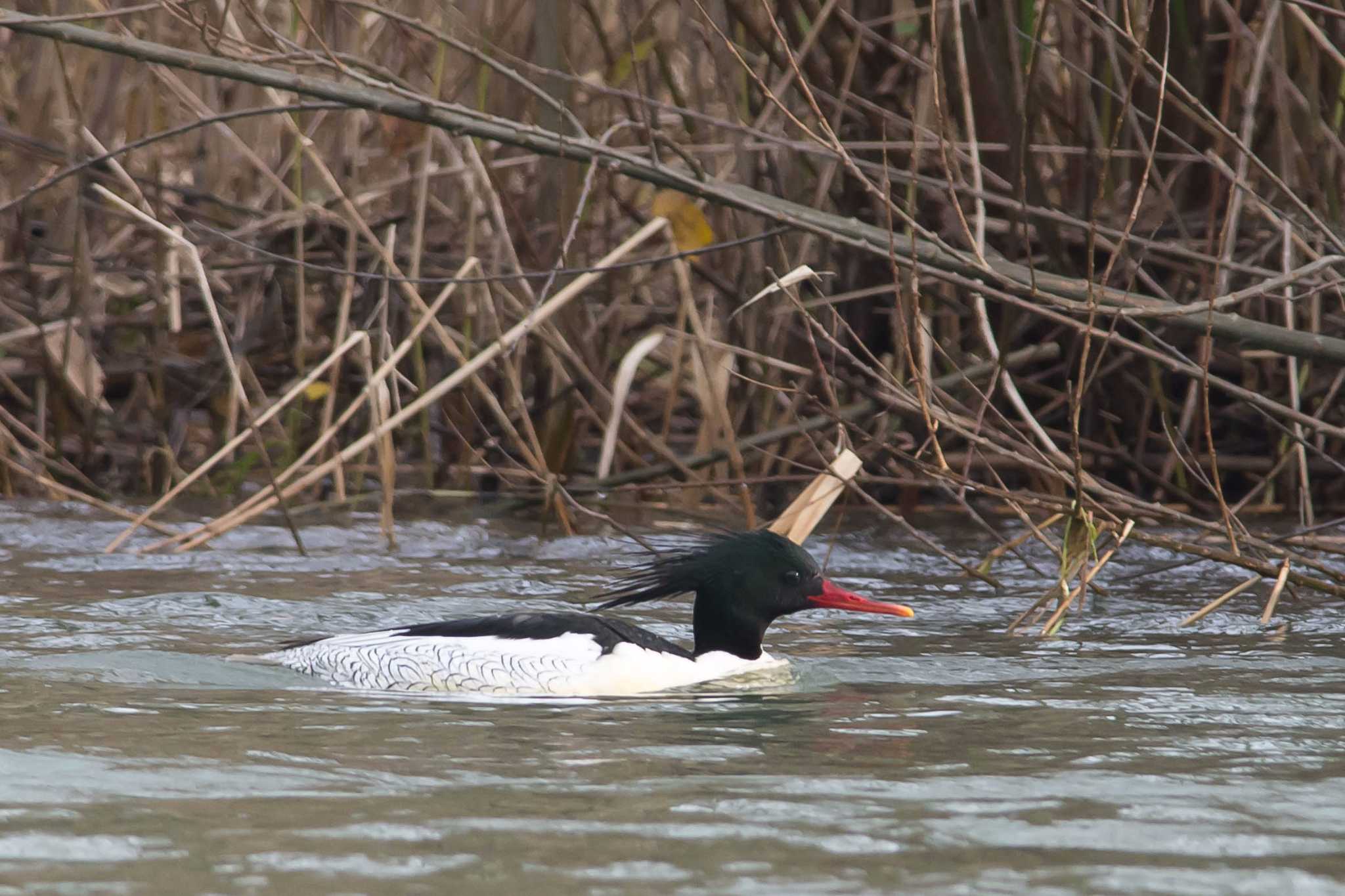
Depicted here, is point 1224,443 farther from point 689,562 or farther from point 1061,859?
point 1061,859

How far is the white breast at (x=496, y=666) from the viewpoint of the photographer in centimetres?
577

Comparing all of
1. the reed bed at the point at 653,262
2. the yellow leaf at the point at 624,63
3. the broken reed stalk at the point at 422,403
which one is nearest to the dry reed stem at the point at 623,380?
the reed bed at the point at 653,262

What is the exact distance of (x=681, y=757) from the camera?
15.1ft

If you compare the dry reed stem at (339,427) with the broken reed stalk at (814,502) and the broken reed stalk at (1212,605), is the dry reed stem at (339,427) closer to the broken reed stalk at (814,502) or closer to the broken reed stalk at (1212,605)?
the broken reed stalk at (814,502)

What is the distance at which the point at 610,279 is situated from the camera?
932cm

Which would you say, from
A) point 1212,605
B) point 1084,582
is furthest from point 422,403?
point 1212,605

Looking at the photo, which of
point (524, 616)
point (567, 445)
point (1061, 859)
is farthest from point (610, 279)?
point (1061, 859)

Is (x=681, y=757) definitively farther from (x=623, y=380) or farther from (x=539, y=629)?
(x=623, y=380)

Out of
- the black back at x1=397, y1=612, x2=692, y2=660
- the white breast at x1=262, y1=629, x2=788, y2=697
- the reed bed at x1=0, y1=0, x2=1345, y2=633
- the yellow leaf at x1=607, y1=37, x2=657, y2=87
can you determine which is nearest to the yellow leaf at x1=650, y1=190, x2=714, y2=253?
the reed bed at x1=0, y1=0, x2=1345, y2=633

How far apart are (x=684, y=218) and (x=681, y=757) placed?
12.0 ft

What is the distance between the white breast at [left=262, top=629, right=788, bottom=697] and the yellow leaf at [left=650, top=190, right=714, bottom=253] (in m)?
2.48

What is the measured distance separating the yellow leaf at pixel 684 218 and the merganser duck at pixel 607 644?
1.97m

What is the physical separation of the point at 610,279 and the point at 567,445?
0.96 m

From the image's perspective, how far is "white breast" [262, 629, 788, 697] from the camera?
18.9 feet
